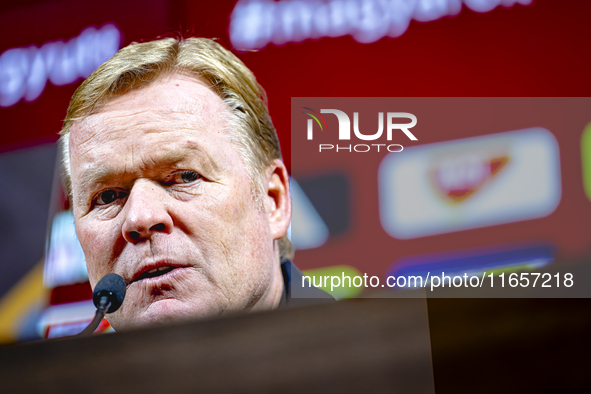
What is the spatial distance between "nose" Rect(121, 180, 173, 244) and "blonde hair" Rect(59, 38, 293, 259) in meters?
0.22

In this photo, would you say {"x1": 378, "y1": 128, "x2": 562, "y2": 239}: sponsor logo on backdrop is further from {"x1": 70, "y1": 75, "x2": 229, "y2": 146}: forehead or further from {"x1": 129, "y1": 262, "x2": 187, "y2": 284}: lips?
{"x1": 129, "y1": 262, "x2": 187, "y2": 284}: lips

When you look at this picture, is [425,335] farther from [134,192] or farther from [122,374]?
[134,192]

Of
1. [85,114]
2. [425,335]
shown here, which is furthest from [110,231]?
[425,335]

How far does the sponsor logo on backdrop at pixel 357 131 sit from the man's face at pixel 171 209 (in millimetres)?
429

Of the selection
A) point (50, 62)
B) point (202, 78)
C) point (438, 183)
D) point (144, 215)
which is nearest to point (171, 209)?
point (144, 215)

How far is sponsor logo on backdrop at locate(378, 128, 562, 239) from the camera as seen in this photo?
74.0 inches

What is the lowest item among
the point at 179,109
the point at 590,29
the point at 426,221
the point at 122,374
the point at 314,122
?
the point at 122,374

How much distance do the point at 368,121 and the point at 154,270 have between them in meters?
0.82

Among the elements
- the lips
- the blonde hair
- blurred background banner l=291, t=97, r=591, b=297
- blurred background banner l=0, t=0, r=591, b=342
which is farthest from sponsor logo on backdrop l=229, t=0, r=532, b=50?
the lips

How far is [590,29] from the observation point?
2.01 meters

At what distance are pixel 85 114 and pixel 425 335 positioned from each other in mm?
1234

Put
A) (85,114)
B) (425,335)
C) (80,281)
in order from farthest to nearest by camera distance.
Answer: (80,281) < (85,114) < (425,335)

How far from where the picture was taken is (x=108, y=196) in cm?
146

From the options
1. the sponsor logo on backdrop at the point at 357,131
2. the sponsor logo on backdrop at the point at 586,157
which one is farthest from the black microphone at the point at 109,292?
the sponsor logo on backdrop at the point at 586,157
